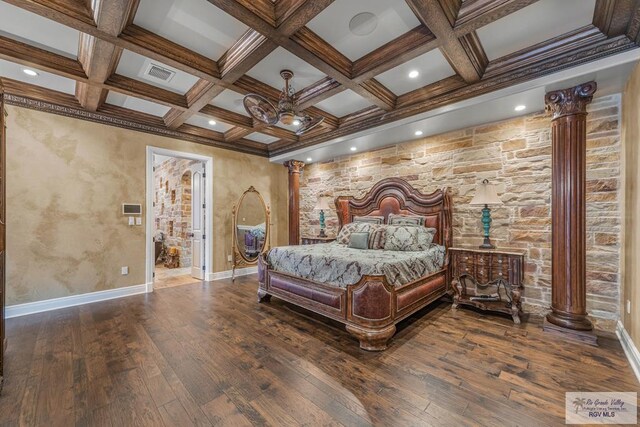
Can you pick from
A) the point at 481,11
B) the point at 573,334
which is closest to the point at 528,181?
the point at 573,334

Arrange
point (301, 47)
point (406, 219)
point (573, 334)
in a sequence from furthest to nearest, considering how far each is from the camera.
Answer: point (406, 219)
point (573, 334)
point (301, 47)

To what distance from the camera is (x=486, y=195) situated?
3338mm

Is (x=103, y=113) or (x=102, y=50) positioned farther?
(x=103, y=113)

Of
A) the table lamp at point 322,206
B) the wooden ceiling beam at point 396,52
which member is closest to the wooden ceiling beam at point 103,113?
the table lamp at point 322,206

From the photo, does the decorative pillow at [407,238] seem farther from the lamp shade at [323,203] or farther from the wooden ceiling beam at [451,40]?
the wooden ceiling beam at [451,40]

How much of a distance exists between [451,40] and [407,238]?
2356 millimetres

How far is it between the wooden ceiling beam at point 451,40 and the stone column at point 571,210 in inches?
33.3

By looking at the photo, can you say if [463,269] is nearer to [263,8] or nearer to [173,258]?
[263,8]

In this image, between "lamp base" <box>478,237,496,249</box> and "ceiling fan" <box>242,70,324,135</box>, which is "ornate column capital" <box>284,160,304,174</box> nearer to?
"ceiling fan" <box>242,70,324,135</box>

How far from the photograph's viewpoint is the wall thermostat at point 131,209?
4175 millimetres

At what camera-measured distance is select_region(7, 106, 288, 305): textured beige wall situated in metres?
3.38

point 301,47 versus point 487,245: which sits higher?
point 301,47

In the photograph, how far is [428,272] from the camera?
10.9 ft

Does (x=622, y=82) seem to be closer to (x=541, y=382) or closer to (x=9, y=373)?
(x=541, y=382)
